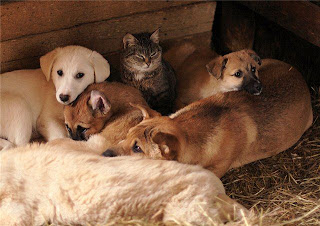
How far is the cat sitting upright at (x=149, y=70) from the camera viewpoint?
6078 mm

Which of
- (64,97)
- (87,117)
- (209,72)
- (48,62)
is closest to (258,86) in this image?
(209,72)

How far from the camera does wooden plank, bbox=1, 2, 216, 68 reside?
6012 millimetres

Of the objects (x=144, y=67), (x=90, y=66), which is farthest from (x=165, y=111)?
(x=90, y=66)

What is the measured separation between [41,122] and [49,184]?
206 cm

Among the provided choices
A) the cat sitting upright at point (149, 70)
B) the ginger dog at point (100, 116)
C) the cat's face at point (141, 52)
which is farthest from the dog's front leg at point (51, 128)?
the cat's face at point (141, 52)

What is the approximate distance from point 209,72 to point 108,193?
269 cm

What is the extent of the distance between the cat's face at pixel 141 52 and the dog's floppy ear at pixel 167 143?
1993 millimetres

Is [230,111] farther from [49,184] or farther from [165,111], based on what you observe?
[49,184]

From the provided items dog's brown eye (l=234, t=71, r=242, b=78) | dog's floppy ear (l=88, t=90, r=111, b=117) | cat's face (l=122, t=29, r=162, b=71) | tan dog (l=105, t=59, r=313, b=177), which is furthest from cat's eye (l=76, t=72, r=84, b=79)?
dog's brown eye (l=234, t=71, r=242, b=78)

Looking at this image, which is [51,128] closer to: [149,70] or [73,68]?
[73,68]

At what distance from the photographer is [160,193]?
380 cm

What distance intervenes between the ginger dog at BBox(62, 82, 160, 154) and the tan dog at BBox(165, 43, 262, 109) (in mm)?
1100

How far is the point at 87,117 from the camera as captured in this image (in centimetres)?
530

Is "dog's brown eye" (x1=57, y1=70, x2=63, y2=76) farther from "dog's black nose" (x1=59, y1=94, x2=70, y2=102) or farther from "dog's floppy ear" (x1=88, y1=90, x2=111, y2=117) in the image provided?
"dog's floppy ear" (x1=88, y1=90, x2=111, y2=117)
